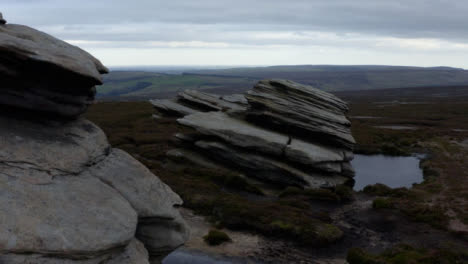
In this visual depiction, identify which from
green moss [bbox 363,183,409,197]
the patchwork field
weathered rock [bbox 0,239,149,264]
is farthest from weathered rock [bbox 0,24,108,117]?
green moss [bbox 363,183,409,197]

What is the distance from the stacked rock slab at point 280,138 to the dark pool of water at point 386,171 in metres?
6.15

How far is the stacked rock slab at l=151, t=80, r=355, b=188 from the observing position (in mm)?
39875

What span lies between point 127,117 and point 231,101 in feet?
97.0

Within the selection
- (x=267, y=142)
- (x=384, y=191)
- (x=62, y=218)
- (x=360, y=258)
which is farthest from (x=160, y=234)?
(x=384, y=191)

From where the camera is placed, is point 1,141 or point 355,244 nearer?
point 1,141

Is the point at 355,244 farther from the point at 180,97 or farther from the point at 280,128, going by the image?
the point at 180,97

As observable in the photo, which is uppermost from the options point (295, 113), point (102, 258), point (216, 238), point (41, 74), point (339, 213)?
point (41, 74)

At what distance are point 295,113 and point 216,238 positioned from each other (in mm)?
21266

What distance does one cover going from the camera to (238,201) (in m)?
33.2

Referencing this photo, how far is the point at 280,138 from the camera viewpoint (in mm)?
41531

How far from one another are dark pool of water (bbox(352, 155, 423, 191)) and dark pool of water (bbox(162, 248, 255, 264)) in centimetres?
2472

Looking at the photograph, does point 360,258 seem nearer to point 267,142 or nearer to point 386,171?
point 267,142

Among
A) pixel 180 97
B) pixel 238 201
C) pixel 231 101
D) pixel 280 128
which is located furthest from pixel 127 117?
pixel 238 201

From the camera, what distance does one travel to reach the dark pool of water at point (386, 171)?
4825 cm
